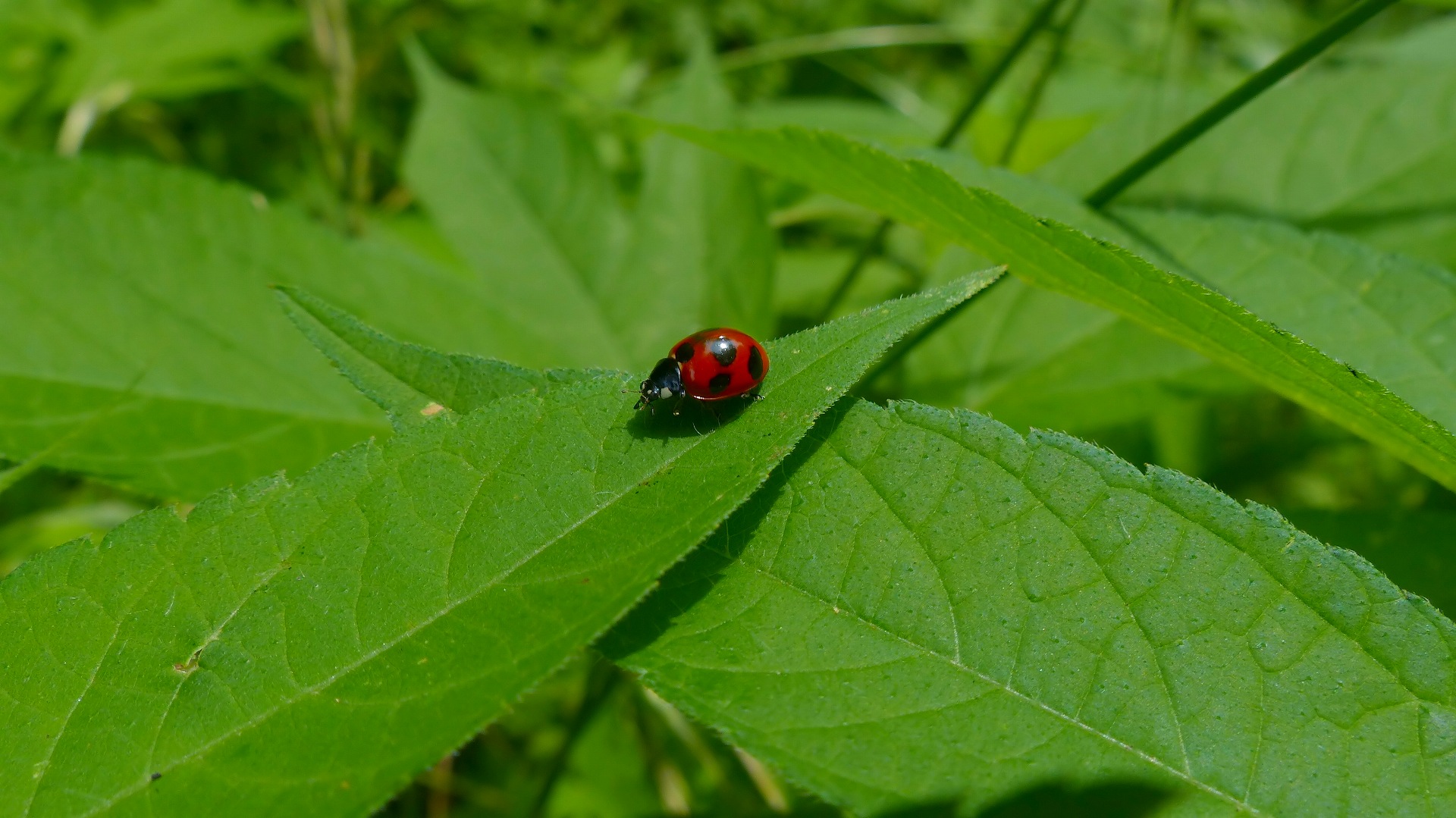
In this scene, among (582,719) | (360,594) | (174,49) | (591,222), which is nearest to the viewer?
(360,594)

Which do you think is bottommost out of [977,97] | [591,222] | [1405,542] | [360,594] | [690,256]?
[360,594]

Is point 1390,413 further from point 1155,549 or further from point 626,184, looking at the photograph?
point 626,184

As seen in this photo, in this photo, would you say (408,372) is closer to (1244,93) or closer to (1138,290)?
(1138,290)

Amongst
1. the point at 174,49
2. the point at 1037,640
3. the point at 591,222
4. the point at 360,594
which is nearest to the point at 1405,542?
the point at 1037,640

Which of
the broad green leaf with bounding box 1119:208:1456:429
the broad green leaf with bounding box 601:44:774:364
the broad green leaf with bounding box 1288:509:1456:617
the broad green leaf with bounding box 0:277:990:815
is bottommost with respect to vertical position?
the broad green leaf with bounding box 0:277:990:815

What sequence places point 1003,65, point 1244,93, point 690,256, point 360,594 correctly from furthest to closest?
1. point 690,256
2. point 1003,65
3. point 1244,93
4. point 360,594

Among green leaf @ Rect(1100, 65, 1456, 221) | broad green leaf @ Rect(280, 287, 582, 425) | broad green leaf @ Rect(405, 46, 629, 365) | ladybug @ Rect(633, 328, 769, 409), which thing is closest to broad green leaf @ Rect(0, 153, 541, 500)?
broad green leaf @ Rect(405, 46, 629, 365)

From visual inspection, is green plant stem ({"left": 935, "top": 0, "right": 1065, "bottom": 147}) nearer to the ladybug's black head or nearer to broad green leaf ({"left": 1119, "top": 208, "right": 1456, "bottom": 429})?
broad green leaf ({"left": 1119, "top": 208, "right": 1456, "bottom": 429})
